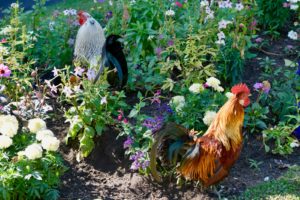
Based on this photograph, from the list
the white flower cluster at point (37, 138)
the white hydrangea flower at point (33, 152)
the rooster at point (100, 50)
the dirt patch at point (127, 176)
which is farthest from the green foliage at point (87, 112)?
the white hydrangea flower at point (33, 152)

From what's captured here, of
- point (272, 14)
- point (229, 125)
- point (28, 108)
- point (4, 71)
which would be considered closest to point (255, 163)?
point (229, 125)

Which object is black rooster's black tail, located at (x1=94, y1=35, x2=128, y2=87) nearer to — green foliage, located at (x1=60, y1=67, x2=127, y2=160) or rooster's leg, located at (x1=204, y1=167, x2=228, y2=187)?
green foliage, located at (x1=60, y1=67, x2=127, y2=160)

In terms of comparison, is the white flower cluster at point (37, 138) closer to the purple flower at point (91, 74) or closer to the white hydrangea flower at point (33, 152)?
the white hydrangea flower at point (33, 152)

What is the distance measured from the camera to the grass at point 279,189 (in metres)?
5.03

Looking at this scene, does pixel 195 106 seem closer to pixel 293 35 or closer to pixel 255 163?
pixel 255 163

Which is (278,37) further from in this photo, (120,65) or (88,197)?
(88,197)

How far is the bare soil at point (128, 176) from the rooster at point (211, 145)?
0.81 feet

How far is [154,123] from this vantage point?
5316 mm

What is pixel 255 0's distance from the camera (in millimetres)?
7336

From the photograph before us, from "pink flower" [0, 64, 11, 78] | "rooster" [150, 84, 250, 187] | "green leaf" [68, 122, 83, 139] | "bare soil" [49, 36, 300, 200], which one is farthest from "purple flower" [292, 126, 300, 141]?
"pink flower" [0, 64, 11, 78]

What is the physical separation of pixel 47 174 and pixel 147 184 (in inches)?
36.9

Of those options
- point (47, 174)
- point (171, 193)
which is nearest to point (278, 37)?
point (171, 193)

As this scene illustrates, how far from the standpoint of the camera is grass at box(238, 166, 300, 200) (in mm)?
5027

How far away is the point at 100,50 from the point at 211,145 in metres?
1.78
